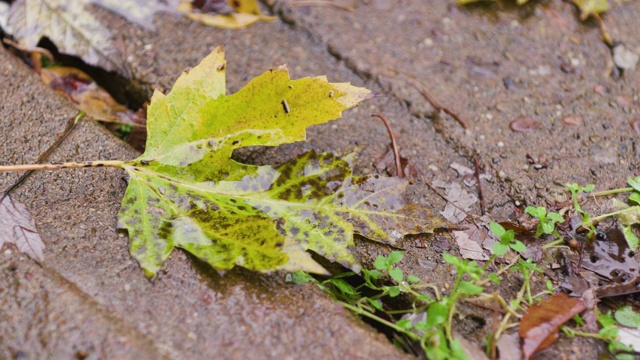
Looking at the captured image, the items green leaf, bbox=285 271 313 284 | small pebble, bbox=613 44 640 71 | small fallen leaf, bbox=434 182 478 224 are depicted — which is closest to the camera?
green leaf, bbox=285 271 313 284

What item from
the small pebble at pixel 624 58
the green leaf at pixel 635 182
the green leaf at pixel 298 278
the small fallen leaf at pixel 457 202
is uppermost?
the small pebble at pixel 624 58

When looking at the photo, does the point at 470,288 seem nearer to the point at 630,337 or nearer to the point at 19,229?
the point at 630,337

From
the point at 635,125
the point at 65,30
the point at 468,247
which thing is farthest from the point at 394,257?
the point at 65,30

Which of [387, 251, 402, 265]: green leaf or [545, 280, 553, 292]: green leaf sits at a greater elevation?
[387, 251, 402, 265]: green leaf

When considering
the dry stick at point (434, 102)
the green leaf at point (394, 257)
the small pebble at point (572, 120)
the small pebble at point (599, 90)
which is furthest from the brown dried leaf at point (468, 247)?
the small pebble at point (599, 90)

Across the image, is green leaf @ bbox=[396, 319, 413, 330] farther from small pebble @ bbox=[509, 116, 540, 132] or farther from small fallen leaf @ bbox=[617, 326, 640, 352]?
small pebble @ bbox=[509, 116, 540, 132]

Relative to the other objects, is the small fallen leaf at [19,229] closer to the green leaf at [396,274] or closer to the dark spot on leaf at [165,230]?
the dark spot on leaf at [165,230]

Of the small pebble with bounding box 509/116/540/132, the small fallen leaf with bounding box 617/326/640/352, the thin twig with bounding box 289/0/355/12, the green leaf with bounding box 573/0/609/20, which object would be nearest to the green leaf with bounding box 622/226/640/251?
the small fallen leaf with bounding box 617/326/640/352
